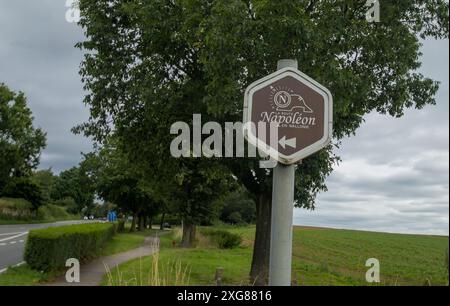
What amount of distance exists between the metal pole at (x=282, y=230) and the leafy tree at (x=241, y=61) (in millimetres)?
5972

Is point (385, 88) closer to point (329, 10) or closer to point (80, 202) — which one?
point (329, 10)

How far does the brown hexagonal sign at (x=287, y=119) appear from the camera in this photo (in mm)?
5523

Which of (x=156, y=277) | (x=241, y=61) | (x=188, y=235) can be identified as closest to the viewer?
(x=156, y=277)

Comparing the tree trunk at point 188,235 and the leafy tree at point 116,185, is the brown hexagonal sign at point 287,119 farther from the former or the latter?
the leafy tree at point 116,185

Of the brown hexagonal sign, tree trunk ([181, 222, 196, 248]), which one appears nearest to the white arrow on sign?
the brown hexagonal sign

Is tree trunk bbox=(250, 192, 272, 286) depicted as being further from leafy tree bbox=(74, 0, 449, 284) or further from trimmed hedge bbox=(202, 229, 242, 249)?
trimmed hedge bbox=(202, 229, 242, 249)

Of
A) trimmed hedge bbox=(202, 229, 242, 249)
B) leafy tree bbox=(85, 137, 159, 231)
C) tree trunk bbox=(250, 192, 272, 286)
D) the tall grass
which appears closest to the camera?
the tall grass

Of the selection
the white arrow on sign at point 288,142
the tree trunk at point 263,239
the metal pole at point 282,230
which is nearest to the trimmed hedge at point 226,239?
the tree trunk at point 263,239

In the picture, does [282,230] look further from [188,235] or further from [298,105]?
[188,235]

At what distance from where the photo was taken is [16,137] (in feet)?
182

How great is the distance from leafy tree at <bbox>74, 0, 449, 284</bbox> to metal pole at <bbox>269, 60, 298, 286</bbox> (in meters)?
5.97

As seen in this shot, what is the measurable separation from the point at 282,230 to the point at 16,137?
2144 inches

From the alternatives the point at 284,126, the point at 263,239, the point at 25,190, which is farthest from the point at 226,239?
the point at 284,126

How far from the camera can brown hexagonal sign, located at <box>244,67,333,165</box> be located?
552 cm
